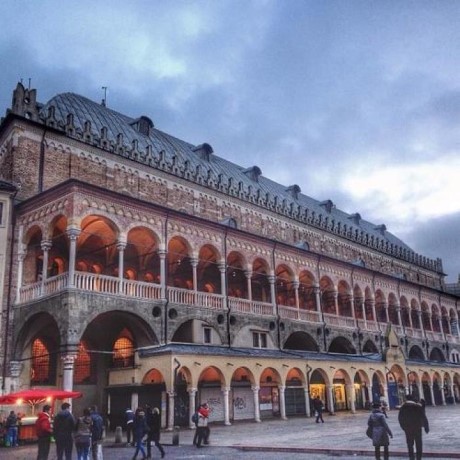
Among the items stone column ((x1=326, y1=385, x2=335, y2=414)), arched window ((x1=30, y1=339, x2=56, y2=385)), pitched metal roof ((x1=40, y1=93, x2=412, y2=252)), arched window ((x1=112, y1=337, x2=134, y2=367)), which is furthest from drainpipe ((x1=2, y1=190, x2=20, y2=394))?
stone column ((x1=326, y1=385, x2=335, y2=414))

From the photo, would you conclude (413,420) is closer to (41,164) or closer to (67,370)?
(67,370)

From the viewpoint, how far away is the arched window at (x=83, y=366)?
30.9 m

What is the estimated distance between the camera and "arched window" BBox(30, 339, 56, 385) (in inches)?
1163

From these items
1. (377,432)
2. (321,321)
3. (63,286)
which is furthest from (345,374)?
(377,432)

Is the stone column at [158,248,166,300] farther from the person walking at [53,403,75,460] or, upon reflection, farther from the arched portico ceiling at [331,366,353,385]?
the person walking at [53,403,75,460]

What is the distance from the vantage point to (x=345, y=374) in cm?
3838

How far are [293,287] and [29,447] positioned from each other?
74.2 ft

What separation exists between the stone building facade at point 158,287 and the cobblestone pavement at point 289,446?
15.1ft

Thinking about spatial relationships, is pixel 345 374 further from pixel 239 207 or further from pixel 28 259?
pixel 28 259

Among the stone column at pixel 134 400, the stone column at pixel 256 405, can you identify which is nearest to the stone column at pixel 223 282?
the stone column at pixel 256 405

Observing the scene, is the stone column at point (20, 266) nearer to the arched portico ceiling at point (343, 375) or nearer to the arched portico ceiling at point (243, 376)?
the arched portico ceiling at point (243, 376)

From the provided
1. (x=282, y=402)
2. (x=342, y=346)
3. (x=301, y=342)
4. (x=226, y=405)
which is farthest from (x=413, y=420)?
(x=342, y=346)

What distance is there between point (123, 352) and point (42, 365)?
4509 mm

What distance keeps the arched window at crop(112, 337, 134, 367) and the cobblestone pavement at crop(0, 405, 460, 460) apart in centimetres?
645
